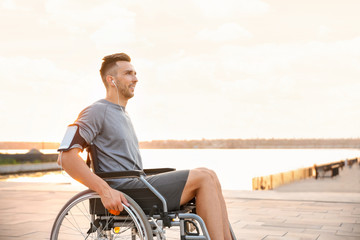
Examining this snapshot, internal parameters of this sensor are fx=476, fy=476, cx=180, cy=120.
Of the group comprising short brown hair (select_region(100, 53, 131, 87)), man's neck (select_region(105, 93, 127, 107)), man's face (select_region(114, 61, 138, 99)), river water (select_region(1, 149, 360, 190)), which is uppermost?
short brown hair (select_region(100, 53, 131, 87))

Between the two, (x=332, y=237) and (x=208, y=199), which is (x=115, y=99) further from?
(x=332, y=237)

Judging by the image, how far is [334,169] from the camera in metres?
24.0

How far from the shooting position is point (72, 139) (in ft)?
8.82

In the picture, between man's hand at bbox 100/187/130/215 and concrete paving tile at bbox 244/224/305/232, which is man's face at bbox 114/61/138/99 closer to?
man's hand at bbox 100/187/130/215

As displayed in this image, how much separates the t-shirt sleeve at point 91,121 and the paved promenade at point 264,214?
7.59 feet

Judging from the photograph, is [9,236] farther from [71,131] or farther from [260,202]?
[260,202]

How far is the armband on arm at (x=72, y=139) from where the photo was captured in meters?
2.67

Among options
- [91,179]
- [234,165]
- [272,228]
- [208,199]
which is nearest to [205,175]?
[208,199]

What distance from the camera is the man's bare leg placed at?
103 inches

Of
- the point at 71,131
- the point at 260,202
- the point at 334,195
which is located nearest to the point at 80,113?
the point at 71,131

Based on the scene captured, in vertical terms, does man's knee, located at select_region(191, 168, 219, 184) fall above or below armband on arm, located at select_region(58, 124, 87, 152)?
below

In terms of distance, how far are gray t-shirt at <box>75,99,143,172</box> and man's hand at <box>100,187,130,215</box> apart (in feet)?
0.69

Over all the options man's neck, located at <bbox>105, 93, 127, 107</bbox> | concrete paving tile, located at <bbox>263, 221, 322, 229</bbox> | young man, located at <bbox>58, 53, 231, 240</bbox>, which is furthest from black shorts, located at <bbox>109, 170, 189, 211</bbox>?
concrete paving tile, located at <bbox>263, 221, 322, 229</bbox>

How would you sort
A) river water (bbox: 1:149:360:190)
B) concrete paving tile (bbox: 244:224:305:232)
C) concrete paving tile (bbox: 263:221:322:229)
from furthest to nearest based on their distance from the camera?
river water (bbox: 1:149:360:190) < concrete paving tile (bbox: 263:221:322:229) < concrete paving tile (bbox: 244:224:305:232)
